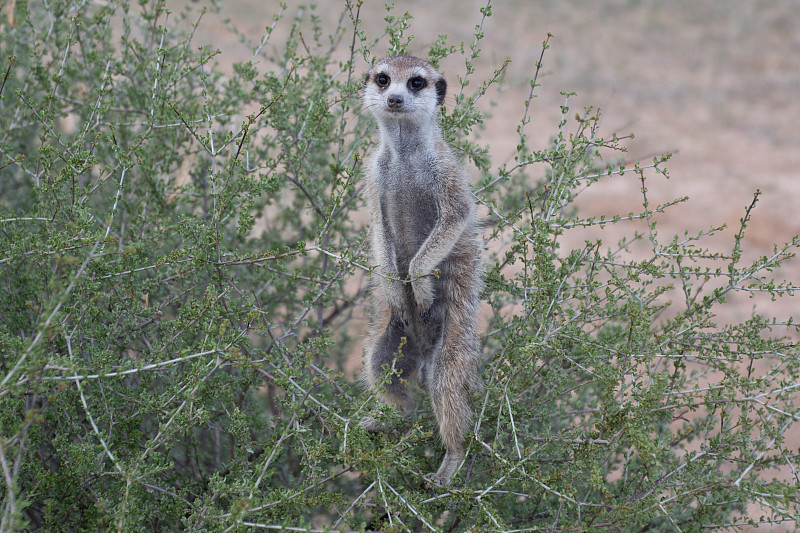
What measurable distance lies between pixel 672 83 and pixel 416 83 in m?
13.0

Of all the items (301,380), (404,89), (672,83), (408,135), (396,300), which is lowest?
(301,380)

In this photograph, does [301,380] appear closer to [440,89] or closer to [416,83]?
[416,83]

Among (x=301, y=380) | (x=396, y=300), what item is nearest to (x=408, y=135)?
(x=396, y=300)

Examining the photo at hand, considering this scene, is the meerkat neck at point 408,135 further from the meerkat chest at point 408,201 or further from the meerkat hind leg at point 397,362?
the meerkat hind leg at point 397,362

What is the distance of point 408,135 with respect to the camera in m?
3.48

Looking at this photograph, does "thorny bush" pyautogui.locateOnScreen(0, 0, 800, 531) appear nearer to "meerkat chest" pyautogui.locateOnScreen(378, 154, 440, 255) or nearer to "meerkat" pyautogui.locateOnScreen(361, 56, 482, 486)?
"meerkat" pyautogui.locateOnScreen(361, 56, 482, 486)

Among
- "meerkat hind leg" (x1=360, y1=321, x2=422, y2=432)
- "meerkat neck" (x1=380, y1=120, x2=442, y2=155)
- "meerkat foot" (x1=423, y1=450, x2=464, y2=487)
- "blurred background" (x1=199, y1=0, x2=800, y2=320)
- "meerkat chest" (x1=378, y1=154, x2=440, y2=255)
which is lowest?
"meerkat foot" (x1=423, y1=450, x2=464, y2=487)

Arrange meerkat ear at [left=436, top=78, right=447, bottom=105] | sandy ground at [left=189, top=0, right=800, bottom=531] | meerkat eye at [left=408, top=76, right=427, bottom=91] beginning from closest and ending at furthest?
meerkat eye at [left=408, top=76, right=427, bottom=91]
meerkat ear at [left=436, top=78, right=447, bottom=105]
sandy ground at [left=189, top=0, right=800, bottom=531]

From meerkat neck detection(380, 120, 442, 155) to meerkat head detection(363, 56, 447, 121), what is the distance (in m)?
0.04

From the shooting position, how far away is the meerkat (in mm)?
3256

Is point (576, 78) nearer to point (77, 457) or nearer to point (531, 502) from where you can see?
point (531, 502)

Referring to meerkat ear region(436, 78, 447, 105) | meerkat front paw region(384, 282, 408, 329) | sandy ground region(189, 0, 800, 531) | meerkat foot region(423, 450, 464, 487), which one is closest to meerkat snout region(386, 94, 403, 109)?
meerkat ear region(436, 78, 447, 105)

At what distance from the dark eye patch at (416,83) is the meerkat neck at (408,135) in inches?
6.3

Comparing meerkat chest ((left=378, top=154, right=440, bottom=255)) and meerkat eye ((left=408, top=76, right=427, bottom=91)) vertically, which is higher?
meerkat eye ((left=408, top=76, right=427, bottom=91))
